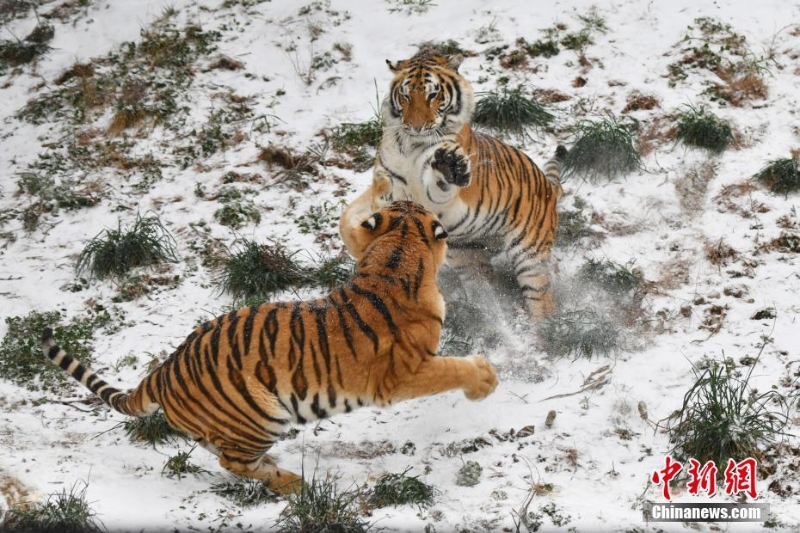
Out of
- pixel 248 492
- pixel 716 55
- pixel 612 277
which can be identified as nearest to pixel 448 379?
pixel 248 492

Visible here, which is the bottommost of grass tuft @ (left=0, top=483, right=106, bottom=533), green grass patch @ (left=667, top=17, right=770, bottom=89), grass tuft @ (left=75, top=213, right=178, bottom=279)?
grass tuft @ (left=0, top=483, right=106, bottom=533)

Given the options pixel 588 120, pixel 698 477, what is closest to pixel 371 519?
pixel 698 477

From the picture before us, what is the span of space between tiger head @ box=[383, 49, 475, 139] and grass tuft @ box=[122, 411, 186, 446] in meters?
2.46

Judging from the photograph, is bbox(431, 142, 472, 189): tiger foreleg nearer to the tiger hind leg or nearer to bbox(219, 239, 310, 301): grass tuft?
bbox(219, 239, 310, 301): grass tuft

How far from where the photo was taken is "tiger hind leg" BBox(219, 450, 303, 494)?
458cm

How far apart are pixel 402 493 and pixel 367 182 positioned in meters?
3.62

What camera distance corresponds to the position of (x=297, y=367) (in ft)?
14.8

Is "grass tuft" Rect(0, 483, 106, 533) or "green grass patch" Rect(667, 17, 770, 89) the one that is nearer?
"grass tuft" Rect(0, 483, 106, 533)

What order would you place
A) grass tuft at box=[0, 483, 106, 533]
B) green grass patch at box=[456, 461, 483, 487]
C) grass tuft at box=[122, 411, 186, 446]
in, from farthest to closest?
grass tuft at box=[122, 411, 186, 446]
green grass patch at box=[456, 461, 483, 487]
grass tuft at box=[0, 483, 106, 533]

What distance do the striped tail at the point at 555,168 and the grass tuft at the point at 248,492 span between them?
3345 millimetres

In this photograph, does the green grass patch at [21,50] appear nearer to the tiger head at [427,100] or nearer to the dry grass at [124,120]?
the dry grass at [124,120]

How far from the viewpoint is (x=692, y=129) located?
24.3 ft

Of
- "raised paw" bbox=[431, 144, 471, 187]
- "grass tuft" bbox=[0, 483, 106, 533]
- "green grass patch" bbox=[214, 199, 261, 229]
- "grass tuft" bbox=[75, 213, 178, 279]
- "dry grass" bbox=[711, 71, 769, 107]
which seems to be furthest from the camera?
"dry grass" bbox=[711, 71, 769, 107]

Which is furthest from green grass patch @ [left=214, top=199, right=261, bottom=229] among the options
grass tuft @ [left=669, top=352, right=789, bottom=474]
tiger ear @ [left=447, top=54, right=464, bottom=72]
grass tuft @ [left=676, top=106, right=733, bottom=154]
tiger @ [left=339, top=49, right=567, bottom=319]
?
grass tuft @ [left=669, top=352, right=789, bottom=474]
